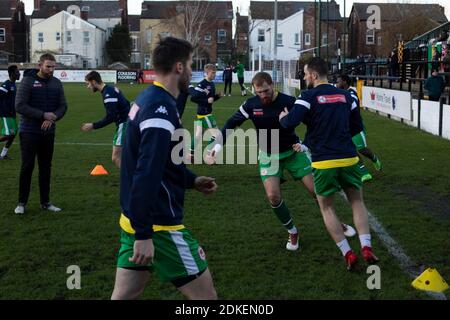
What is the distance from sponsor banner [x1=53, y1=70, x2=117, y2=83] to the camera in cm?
5772

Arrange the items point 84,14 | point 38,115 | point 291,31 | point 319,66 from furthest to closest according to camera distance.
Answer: point 84,14
point 291,31
point 38,115
point 319,66

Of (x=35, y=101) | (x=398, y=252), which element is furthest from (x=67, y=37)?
(x=398, y=252)

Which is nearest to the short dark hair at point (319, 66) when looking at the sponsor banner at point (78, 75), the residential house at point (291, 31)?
the sponsor banner at point (78, 75)

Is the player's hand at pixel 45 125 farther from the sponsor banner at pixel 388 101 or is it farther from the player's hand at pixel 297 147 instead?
the sponsor banner at pixel 388 101

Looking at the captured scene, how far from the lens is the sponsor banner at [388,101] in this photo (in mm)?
21080

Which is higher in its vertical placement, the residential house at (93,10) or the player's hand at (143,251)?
the residential house at (93,10)

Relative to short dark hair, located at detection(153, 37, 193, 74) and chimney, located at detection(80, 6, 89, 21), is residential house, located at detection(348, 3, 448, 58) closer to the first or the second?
chimney, located at detection(80, 6, 89, 21)

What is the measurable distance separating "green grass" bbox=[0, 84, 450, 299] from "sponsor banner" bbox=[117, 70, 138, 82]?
45.7 m

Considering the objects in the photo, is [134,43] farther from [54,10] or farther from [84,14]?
[54,10]

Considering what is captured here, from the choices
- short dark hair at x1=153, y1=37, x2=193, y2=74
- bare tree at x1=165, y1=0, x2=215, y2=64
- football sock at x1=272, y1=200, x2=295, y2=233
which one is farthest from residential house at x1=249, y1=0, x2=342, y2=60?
short dark hair at x1=153, y1=37, x2=193, y2=74

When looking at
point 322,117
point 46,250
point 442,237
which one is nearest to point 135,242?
point 322,117

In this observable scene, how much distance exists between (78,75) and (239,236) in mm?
53778

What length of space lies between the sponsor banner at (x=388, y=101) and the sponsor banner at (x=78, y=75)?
110 ft

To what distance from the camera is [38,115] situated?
8.20 metres
